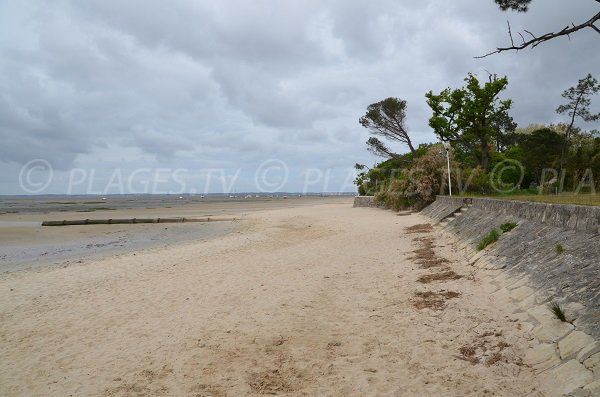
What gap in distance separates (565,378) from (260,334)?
3.69 m

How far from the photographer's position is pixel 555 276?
223 inches

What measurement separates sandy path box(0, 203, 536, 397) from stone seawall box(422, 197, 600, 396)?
32 cm

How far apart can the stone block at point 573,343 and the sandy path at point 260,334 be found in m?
0.43

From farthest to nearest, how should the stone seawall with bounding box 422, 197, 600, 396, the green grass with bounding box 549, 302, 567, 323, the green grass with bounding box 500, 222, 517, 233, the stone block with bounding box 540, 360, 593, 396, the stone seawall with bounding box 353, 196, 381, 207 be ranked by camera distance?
the stone seawall with bounding box 353, 196, 381, 207 → the green grass with bounding box 500, 222, 517, 233 → the green grass with bounding box 549, 302, 567, 323 → the stone seawall with bounding box 422, 197, 600, 396 → the stone block with bounding box 540, 360, 593, 396

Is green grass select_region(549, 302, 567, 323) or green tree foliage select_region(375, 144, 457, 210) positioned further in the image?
green tree foliage select_region(375, 144, 457, 210)

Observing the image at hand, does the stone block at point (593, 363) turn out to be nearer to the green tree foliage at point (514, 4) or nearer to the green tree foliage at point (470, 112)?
the green tree foliage at point (514, 4)

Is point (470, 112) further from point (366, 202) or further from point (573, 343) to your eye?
point (573, 343)

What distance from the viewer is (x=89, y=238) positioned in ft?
68.0

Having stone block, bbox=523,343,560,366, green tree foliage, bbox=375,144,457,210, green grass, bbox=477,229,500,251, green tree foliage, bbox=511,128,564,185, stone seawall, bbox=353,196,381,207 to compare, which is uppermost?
green tree foliage, bbox=511,128,564,185

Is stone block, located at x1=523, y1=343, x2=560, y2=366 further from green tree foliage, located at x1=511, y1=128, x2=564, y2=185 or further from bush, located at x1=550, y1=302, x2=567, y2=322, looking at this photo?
green tree foliage, located at x1=511, y1=128, x2=564, y2=185

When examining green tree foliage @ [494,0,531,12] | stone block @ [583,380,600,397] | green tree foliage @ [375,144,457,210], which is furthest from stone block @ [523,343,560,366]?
green tree foliage @ [375,144,457,210]

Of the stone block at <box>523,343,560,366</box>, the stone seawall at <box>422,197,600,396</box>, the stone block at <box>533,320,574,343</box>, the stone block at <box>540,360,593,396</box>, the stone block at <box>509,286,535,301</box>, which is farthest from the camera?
the stone block at <box>509,286,535,301</box>

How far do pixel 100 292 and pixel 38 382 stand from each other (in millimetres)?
4274

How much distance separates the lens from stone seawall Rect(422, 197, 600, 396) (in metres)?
3.89
